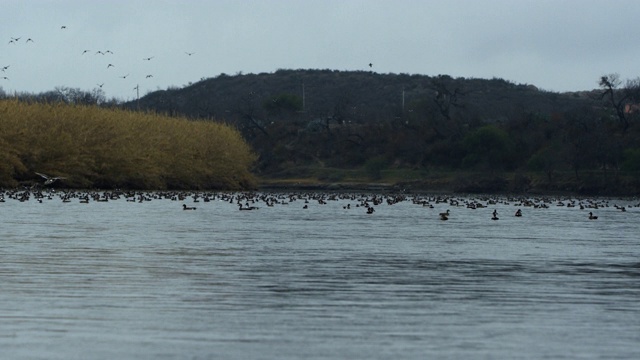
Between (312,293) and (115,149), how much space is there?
76.5 metres

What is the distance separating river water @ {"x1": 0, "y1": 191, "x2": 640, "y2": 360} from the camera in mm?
13891

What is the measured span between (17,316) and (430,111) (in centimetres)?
12724

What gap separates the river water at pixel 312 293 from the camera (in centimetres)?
1389

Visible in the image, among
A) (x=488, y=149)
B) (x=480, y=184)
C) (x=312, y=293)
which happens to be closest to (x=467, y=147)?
(x=488, y=149)

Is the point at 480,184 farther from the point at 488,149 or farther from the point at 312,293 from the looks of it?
the point at 312,293

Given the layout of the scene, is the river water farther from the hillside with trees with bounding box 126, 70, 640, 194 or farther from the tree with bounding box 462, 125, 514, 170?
the tree with bounding box 462, 125, 514, 170

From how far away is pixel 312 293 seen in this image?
1909cm

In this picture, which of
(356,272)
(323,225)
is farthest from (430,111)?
(356,272)

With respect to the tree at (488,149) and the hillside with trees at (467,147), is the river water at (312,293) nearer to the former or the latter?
the hillside with trees at (467,147)

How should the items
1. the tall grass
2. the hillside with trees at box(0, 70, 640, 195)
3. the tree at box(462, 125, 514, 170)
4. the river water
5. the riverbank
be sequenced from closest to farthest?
the river water < the tall grass < the riverbank < the hillside with trees at box(0, 70, 640, 195) < the tree at box(462, 125, 514, 170)

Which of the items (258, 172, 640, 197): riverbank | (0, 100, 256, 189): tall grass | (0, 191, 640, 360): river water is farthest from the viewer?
(258, 172, 640, 197): riverbank

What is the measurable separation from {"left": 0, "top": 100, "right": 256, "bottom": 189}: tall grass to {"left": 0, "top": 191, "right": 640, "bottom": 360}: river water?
48142 mm

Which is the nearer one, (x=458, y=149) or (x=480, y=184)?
(x=480, y=184)

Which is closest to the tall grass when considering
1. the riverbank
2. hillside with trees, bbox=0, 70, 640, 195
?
hillside with trees, bbox=0, 70, 640, 195
